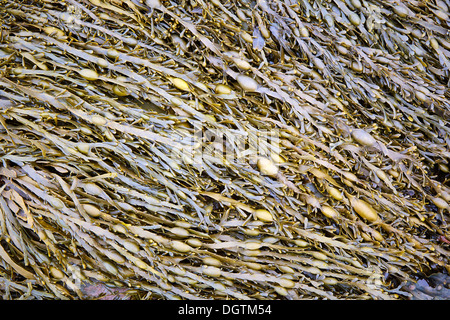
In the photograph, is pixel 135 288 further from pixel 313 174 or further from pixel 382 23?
pixel 382 23

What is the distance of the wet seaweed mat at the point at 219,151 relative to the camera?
827mm

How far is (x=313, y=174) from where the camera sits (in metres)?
0.90

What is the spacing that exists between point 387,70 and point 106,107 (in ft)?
2.79

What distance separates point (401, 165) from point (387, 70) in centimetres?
30

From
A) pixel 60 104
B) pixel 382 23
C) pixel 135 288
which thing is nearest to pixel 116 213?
pixel 135 288

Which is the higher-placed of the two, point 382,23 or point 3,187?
point 382,23

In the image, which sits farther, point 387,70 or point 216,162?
point 387,70

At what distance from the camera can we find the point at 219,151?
2.81 ft

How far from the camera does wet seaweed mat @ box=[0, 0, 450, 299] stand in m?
0.83

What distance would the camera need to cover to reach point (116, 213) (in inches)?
33.0
